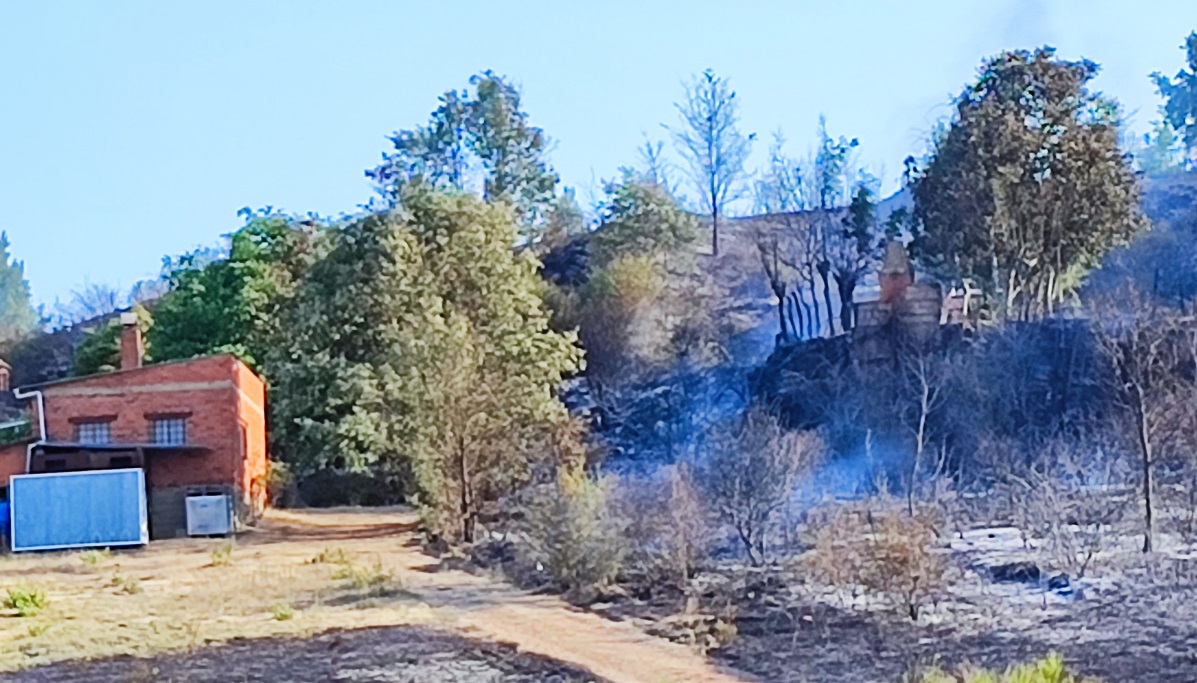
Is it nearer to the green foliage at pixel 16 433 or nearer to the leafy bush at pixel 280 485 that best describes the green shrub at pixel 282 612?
the green foliage at pixel 16 433

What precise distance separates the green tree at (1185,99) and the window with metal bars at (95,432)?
4694 centimetres

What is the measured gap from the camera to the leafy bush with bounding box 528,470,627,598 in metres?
18.2

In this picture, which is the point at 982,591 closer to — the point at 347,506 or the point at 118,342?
the point at 347,506

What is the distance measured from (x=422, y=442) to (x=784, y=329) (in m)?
14.8

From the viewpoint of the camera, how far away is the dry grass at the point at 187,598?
14852 millimetres

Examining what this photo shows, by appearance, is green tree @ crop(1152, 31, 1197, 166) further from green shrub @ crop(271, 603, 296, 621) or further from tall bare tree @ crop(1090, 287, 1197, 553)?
green shrub @ crop(271, 603, 296, 621)

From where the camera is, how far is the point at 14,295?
9906cm

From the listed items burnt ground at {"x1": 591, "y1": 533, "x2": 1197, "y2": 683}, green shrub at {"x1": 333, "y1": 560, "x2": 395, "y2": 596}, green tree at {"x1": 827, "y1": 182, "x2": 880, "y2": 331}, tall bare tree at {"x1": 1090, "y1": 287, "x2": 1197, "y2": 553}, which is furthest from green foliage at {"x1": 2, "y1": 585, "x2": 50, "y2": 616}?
green tree at {"x1": 827, "y1": 182, "x2": 880, "y2": 331}

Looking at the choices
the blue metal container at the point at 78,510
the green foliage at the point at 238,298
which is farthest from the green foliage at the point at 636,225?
the blue metal container at the point at 78,510

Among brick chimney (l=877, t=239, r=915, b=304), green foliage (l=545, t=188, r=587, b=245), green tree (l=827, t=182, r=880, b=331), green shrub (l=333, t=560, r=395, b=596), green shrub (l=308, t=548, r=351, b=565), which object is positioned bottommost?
green shrub (l=308, t=548, r=351, b=565)

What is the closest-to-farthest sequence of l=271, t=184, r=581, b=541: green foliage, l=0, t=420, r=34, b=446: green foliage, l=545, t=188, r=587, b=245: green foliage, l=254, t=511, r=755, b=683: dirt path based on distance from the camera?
l=254, t=511, r=755, b=683: dirt path, l=0, t=420, r=34, b=446: green foliage, l=271, t=184, r=581, b=541: green foliage, l=545, t=188, r=587, b=245: green foliage

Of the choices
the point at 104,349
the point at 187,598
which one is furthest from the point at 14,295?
the point at 187,598

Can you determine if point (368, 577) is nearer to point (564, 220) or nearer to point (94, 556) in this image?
point (94, 556)

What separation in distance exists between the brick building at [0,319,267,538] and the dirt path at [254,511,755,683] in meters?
8.27
